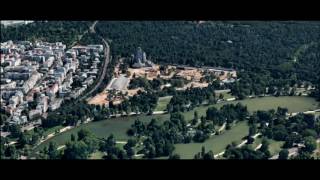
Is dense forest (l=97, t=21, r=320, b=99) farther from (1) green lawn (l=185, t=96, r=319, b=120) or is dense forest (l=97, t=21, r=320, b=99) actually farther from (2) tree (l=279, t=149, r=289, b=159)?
(2) tree (l=279, t=149, r=289, b=159)

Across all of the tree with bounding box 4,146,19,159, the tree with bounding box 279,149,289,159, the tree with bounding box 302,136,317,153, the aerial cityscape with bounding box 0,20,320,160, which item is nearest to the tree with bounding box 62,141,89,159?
the aerial cityscape with bounding box 0,20,320,160

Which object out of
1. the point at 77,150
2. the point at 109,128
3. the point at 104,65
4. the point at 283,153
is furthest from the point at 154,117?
the point at 104,65

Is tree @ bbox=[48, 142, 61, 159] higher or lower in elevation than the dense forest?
lower

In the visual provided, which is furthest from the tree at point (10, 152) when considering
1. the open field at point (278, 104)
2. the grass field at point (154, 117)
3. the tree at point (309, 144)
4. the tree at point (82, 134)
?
the tree at point (309, 144)

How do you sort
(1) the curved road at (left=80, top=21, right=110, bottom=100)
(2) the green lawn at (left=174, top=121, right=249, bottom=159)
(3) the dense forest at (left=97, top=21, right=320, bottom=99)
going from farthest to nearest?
(3) the dense forest at (left=97, top=21, right=320, bottom=99)
(1) the curved road at (left=80, top=21, right=110, bottom=100)
(2) the green lawn at (left=174, top=121, right=249, bottom=159)

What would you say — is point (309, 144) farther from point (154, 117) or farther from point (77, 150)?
point (77, 150)

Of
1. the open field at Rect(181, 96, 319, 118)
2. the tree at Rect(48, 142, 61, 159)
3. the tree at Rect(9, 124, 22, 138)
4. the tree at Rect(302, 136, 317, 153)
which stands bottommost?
the tree at Rect(302, 136, 317, 153)
